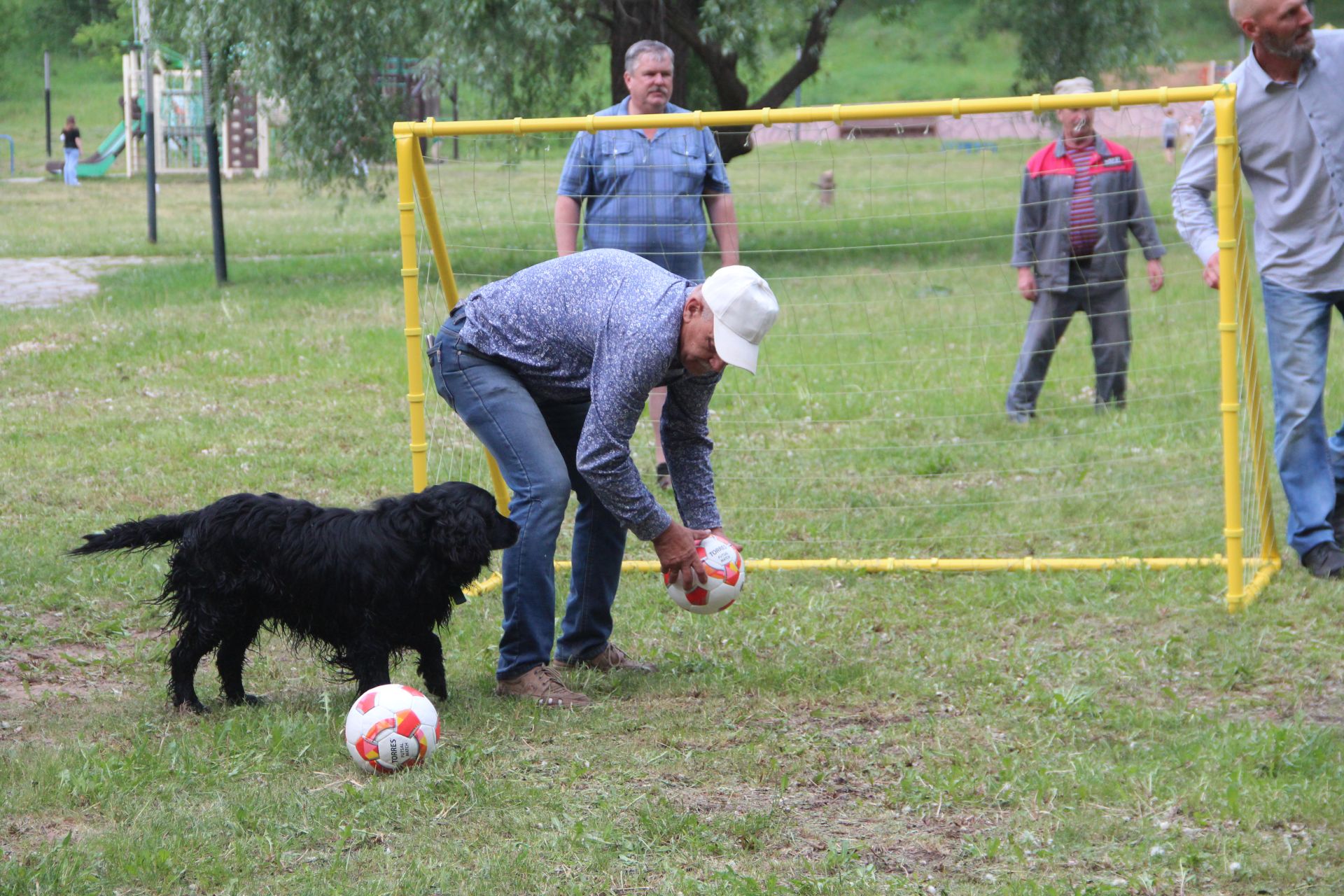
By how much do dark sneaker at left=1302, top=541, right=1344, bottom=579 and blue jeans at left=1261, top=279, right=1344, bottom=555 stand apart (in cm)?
3

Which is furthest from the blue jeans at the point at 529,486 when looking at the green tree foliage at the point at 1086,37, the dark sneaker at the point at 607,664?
the green tree foliage at the point at 1086,37

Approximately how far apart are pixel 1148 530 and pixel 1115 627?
1.32m

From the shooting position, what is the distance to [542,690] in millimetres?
4484

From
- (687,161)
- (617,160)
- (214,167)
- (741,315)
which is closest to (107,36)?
(214,167)

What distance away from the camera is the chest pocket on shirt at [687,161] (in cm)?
634

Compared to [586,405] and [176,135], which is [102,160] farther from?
[586,405]

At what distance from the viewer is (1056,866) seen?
3393 millimetres

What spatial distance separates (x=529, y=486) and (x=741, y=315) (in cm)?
107

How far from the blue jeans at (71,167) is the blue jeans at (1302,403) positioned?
97.3 feet

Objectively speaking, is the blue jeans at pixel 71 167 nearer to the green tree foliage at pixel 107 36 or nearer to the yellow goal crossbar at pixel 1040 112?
the green tree foliage at pixel 107 36

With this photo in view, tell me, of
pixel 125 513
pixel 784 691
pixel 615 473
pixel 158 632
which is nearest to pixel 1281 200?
pixel 784 691

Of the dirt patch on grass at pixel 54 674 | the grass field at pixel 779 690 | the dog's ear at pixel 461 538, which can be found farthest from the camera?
the dirt patch on grass at pixel 54 674

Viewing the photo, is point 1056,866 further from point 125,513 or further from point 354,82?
point 354,82

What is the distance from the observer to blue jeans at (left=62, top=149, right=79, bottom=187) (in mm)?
30156
